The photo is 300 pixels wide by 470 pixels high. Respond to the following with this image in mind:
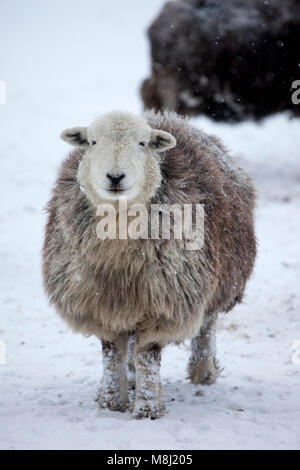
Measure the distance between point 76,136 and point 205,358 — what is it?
221 centimetres

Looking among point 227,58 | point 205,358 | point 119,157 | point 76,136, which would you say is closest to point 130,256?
point 119,157

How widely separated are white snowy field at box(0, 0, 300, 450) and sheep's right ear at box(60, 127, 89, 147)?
1928 mm

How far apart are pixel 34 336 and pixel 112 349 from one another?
2227 mm

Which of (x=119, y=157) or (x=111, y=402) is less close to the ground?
(x=119, y=157)

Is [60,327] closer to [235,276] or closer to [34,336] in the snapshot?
[34,336]

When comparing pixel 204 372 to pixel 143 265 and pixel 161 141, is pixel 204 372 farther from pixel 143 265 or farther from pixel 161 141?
pixel 161 141

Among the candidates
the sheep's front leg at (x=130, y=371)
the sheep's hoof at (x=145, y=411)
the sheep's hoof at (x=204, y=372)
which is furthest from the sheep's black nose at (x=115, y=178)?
the sheep's hoof at (x=204, y=372)

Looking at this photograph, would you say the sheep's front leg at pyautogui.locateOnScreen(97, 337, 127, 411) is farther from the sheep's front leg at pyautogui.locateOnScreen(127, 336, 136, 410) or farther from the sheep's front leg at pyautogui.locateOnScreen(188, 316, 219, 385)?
the sheep's front leg at pyautogui.locateOnScreen(188, 316, 219, 385)

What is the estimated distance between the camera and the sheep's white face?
143 inches

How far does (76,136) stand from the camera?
4.06 meters

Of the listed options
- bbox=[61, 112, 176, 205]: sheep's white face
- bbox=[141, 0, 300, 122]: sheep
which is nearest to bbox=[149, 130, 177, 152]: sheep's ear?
bbox=[61, 112, 176, 205]: sheep's white face

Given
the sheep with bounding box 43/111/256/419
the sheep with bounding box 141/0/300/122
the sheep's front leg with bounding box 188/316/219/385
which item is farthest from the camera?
the sheep with bounding box 141/0/300/122

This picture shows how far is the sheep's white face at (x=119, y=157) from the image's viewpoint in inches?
143

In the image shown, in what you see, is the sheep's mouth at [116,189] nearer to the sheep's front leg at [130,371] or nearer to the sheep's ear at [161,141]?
the sheep's ear at [161,141]
